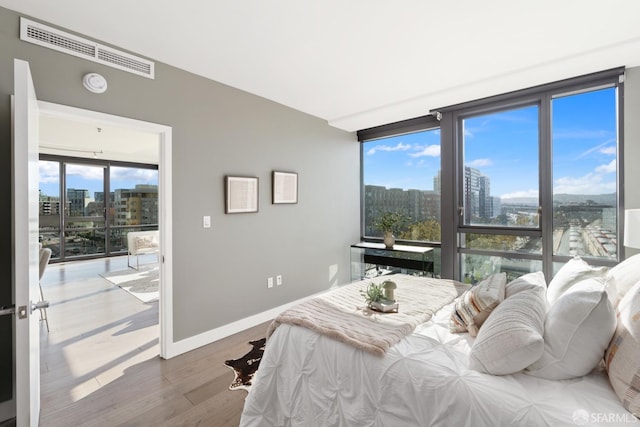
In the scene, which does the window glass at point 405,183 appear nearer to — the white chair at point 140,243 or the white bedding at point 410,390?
the white bedding at point 410,390

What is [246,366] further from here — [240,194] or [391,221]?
[391,221]

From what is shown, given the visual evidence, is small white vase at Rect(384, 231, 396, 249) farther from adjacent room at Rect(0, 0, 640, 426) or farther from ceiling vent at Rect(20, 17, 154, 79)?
ceiling vent at Rect(20, 17, 154, 79)

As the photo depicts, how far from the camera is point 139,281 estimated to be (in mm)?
5348

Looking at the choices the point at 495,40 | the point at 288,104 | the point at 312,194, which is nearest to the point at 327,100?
the point at 288,104

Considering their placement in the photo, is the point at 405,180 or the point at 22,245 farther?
the point at 405,180

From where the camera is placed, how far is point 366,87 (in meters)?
3.30

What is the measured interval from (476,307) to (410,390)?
2.15 feet

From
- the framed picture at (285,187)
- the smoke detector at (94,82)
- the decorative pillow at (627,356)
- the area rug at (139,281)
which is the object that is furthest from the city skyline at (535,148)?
the area rug at (139,281)

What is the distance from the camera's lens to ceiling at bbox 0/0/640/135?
6.55 feet

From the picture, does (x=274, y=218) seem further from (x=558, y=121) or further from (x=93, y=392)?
(x=558, y=121)

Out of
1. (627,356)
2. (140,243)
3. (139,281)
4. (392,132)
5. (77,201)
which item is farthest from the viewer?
(77,201)

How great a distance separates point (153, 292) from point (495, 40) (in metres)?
5.34

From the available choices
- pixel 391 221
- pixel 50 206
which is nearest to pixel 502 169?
pixel 391 221

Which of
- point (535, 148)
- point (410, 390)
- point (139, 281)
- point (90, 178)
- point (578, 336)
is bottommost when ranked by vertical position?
point (139, 281)
